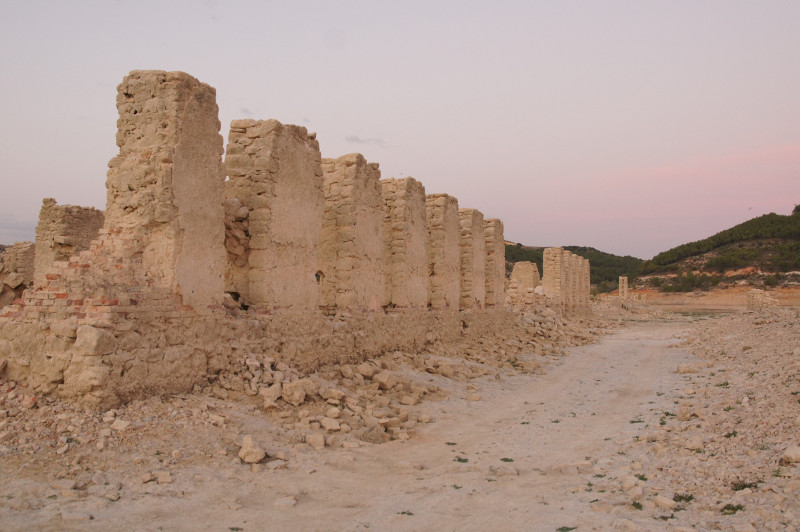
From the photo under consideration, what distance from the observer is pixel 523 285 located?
2511cm

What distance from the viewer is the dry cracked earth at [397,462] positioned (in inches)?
164

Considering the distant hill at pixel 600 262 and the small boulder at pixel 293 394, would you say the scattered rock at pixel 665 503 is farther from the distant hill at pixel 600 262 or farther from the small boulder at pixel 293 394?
the distant hill at pixel 600 262

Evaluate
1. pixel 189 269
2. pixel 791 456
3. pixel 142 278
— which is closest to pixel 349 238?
pixel 189 269

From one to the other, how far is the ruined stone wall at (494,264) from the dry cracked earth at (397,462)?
8723mm

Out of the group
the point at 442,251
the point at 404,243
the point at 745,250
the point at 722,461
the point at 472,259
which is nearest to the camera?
the point at 722,461

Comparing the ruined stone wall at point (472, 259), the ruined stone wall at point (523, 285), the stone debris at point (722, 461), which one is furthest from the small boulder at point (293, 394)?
the ruined stone wall at point (523, 285)

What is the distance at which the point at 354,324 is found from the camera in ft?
32.6

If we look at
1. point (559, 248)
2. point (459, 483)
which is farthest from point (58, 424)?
point (559, 248)

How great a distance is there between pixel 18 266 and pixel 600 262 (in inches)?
3227

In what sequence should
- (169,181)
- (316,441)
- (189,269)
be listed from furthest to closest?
(189,269)
(169,181)
(316,441)

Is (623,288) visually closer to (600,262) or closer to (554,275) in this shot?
(554,275)

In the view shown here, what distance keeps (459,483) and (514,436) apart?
2.00 metres

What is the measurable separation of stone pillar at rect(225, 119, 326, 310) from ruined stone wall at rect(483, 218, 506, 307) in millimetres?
9364

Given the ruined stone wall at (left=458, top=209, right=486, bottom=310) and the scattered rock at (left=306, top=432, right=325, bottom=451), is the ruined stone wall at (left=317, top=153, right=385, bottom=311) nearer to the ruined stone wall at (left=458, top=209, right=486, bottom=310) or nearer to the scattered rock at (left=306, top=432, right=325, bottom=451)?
the scattered rock at (left=306, top=432, right=325, bottom=451)
